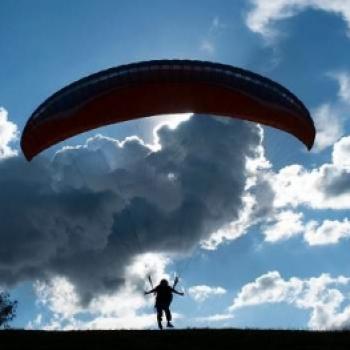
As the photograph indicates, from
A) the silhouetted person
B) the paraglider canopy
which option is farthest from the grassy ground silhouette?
the paraglider canopy

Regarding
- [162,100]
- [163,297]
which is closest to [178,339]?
[163,297]

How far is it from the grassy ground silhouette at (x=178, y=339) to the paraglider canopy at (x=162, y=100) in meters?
7.01

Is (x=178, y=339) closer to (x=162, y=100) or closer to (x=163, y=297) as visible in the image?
(x=163, y=297)

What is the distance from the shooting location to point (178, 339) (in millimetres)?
20078

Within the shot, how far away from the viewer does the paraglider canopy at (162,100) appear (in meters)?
21.1

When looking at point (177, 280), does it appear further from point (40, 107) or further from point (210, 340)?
point (40, 107)

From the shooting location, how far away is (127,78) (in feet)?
69.1

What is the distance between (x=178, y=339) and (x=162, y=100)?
27.5ft

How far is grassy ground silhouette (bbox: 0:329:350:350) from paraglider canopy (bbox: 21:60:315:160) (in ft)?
23.0

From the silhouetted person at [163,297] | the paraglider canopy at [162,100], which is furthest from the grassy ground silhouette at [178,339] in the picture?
the paraglider canopy at [162,100]

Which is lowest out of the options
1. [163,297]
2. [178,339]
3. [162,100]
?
[178,339]

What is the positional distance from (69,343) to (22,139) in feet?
26.2

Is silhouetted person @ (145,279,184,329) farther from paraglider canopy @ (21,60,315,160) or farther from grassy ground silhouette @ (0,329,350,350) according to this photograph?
paraglider canopy @ (21,60,315,160)

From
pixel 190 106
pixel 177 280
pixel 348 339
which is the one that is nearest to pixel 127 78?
pixel 190 106
